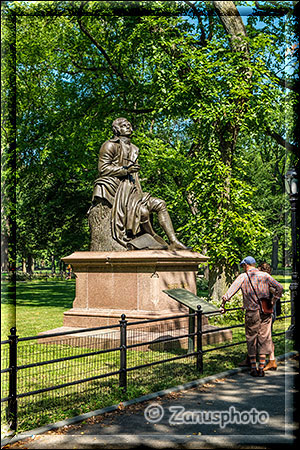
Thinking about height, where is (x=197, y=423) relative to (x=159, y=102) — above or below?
below

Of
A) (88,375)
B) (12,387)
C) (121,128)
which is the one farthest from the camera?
(121,128)

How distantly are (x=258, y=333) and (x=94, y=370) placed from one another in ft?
9.29

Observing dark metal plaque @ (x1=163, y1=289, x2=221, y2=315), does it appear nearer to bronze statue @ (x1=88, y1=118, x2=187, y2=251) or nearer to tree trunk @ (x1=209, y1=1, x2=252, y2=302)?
bronze statue @ (x1=88, y1=118, x2=187, y2=251)

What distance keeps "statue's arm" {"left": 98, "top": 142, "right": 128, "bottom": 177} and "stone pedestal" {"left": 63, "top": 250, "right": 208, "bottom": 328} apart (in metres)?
2.08

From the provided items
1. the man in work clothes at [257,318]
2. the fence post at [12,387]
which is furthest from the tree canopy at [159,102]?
the fence post at [12,387]

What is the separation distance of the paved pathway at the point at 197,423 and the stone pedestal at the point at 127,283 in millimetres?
4302

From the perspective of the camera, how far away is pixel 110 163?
14023 mm

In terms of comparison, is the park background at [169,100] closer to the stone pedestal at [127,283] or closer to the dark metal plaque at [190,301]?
the dark metal plaque at [190,301]

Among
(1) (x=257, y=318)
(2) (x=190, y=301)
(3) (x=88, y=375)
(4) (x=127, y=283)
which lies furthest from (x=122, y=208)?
(3) (x=88, y=375)

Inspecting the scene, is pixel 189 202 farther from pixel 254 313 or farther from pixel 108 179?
pixel 254 313

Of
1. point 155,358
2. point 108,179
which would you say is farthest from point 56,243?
point 155,358

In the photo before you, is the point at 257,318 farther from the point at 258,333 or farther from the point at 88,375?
the point at 88,375

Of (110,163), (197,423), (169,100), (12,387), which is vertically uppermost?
(169,100)

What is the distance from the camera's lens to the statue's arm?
13.8 meters
